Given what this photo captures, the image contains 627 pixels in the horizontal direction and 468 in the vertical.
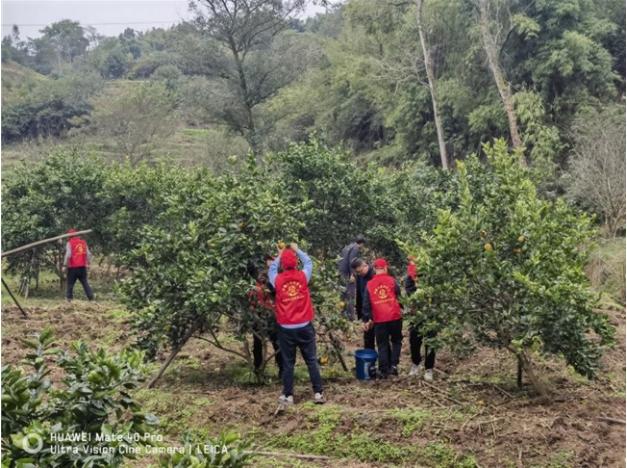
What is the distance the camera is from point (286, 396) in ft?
23.5

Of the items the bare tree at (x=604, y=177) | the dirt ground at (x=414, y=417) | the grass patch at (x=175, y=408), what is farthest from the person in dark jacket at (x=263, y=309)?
the bare tree at (x=604, y=177)

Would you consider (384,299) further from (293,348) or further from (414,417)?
(414,417)

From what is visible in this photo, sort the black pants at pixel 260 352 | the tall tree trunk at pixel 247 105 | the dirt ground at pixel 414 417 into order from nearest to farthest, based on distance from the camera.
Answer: the dirt ground at pixel 414 417 < the black pants at pixel 260 352 < the tall tree trunk at pixel 247 105

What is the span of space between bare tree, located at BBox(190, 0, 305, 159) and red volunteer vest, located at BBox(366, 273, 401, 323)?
1805 centimetres

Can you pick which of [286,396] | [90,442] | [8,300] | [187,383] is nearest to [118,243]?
[8,300]

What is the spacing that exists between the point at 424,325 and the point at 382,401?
3.18 feet

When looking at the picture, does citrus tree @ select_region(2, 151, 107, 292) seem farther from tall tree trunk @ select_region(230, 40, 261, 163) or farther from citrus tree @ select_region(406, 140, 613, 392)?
citrus tree @ select_region(406, 140, 613, 392)

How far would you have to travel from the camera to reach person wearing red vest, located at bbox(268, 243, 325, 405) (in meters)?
7.03

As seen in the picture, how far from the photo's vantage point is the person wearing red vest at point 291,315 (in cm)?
703

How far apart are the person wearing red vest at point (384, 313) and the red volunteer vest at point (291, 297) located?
4.48ft

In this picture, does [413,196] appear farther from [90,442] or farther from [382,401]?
[90,442]

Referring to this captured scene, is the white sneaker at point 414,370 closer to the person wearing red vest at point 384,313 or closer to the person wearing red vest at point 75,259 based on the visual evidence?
the person wearing red vest at point 384,313

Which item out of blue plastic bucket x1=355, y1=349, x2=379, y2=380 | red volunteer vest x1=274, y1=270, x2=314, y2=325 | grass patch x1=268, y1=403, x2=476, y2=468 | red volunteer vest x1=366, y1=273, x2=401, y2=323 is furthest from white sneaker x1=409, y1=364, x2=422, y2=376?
red volunteer vest x1=274, y1=270, x2=314, y2=325

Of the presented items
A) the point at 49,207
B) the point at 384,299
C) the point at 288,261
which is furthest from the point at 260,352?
the point at 49,207
